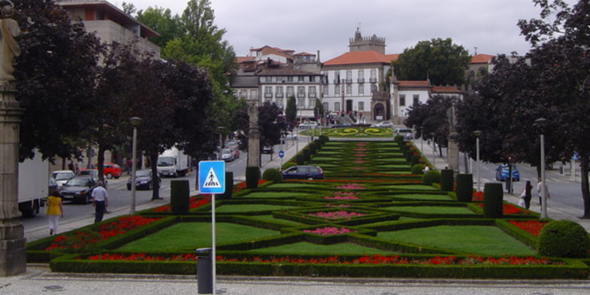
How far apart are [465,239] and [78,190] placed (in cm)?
2223

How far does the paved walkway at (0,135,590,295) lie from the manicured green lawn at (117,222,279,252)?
302cm

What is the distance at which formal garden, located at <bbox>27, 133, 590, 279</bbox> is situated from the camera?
16.3 m

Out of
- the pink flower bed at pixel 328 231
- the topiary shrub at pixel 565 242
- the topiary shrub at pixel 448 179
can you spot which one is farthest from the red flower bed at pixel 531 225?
the topiary shrub at pixel 448 179

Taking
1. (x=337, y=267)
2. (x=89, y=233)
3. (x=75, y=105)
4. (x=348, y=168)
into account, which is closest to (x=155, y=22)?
(x=348, y=168)

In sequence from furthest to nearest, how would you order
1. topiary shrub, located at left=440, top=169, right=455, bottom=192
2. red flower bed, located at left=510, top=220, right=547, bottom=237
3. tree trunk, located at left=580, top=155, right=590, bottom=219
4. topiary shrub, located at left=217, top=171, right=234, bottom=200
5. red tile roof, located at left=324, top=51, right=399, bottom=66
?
red tile roof, located at left=324, top=51, right=399, bottom=66, topiary shrub, located at left=440, top=169, right=455, bottom=192, topiary shrub, located at left=217, top=171, right=234, bottom=200, tree trunk, located at left=580, top=155, right=590, bottom=219, red flower bed, located at left=510, top=220, right=547, bottom=237

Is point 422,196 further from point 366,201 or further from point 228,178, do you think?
point 228,178

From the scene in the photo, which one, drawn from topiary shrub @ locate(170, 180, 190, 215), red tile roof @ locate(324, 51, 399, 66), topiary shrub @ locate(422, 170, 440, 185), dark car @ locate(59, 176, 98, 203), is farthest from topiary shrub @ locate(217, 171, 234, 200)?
red tile roof @ locate(324, 51, 399, 66)

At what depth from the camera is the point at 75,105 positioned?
1030 inches

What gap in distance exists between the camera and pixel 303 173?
48156mm

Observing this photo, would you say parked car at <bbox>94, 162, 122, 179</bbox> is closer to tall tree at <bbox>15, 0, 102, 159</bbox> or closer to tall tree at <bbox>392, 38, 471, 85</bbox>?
tall tree at <bbox>15, 0, 102, 159</bbox>

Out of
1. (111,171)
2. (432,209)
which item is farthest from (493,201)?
(111,171)

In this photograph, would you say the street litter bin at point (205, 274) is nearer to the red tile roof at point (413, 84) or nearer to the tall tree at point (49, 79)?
the tall tree at point (49, 79)

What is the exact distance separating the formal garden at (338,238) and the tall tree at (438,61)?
82.4 metres

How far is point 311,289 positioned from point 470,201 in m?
19.4
